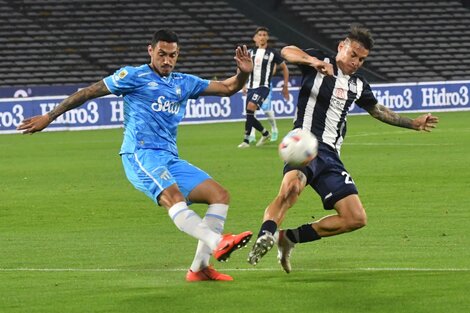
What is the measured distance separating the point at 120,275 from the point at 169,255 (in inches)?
52.8

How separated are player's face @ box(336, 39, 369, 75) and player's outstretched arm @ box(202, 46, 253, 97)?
83cm

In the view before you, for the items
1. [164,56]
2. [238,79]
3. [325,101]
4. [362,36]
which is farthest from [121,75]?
[362,36]

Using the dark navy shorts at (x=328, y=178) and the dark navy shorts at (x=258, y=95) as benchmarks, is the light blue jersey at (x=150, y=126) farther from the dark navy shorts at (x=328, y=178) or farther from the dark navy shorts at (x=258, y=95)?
the dark navy shorts at (x=258, y=95)

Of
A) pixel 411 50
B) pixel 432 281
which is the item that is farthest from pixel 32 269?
pixel 411 50

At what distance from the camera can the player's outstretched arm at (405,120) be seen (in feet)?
34.4

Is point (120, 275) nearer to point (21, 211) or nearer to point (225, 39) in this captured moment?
point (21, 211)

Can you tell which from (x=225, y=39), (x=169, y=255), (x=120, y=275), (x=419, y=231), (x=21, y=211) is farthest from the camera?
(x=225, y=39)

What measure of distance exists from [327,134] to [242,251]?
1.89m

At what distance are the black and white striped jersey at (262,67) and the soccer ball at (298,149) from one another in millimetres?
15411

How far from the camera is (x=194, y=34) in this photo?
4150 cm

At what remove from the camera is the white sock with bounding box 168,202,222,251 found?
9.12 m

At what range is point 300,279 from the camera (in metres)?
9.62

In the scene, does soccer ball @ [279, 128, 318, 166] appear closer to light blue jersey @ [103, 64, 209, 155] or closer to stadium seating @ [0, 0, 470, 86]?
light blue jersey @ [103, 64, 209, 155]

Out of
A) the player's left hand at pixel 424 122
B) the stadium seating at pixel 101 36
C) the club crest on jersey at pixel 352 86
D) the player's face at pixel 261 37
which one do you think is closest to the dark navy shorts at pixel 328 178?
the club crest on jersey at pixel 352 86
